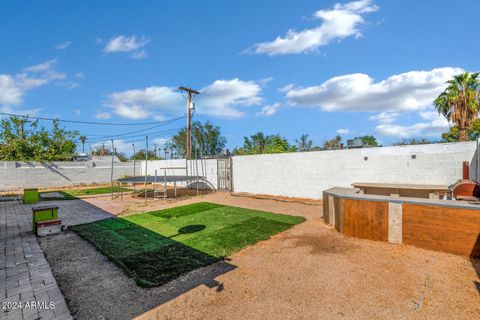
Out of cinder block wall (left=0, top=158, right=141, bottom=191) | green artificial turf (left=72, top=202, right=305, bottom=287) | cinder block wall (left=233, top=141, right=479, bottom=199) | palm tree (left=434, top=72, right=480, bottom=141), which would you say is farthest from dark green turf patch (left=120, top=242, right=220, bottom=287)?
cinder block wall (left=0, top=158, right=141, bottom=191)

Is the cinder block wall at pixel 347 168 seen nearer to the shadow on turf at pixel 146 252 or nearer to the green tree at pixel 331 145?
the green tree at pixel 331 145

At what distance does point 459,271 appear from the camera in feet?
11.4

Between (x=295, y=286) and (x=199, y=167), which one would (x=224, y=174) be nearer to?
(x=199, y=167)

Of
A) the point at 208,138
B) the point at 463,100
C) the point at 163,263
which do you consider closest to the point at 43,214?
the point at 163,263

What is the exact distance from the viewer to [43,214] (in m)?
6.18

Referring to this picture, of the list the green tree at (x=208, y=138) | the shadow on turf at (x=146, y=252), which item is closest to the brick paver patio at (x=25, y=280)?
the shadow on turf at (x=146, y=252)

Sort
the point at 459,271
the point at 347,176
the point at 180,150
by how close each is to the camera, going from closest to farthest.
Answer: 1. the point at 459,271
2. the point at 347,176
3. the point at 180,150

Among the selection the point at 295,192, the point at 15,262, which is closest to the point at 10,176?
the point at 15,262

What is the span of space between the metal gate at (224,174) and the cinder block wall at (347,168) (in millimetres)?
383

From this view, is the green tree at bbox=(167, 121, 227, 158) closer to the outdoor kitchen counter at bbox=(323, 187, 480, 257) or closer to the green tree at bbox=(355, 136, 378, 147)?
the green tree at bbox=(355, 136, 378, 147)

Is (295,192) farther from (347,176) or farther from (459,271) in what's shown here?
(459,271)

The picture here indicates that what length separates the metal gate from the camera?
1323 cm

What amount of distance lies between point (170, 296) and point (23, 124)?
2457 cm

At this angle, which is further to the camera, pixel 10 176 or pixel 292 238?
pixel 10 176
